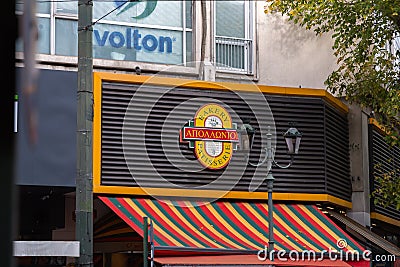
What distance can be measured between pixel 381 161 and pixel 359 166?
106cm

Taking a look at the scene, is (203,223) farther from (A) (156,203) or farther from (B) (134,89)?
(B) (134,89)

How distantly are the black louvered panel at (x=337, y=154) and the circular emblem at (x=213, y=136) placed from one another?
2.35 meters

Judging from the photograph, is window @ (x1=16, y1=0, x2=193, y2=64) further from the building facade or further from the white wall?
the white wall

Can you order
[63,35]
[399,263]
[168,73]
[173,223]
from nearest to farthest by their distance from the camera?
[173,223] < [63,35] < [168,73] < [399,263]

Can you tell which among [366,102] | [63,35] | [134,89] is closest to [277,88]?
[366,102]

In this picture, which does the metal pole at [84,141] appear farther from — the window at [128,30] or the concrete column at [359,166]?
the concrete column at [359,166]

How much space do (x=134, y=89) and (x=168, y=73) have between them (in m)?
1.41

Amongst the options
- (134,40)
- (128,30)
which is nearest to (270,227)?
(134,40)

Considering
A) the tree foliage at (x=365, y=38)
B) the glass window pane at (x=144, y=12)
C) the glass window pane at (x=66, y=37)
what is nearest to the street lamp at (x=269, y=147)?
the tree foliage at (x=365, y=38)

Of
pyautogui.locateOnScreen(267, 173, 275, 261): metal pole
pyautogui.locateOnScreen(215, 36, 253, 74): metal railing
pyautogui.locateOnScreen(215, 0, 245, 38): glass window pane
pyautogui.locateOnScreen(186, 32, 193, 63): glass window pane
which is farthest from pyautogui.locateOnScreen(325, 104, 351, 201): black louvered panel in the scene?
pyautogui.locateOnScreen(267, 173, 275, 261): metal pole

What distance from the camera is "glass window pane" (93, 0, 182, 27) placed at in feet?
57.5

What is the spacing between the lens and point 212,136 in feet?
57.4

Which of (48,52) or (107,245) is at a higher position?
(48,52)

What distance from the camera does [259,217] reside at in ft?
56.9
